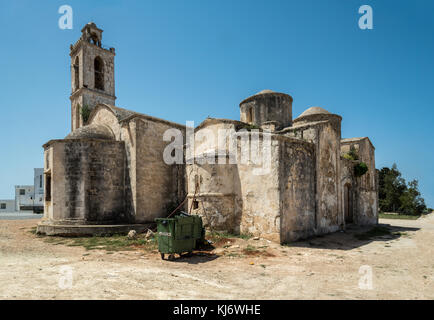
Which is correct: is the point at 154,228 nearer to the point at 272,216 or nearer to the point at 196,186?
the point at 196,186

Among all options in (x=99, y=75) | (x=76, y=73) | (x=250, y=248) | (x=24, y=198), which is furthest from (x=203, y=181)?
(x=24, y=198)

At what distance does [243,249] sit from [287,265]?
2.00m

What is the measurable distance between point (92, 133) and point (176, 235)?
8753 mm

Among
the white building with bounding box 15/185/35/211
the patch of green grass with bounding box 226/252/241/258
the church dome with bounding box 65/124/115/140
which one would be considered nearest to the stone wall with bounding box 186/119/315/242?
the patch of green grass with bounding box 226/252/241/258

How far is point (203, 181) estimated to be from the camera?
1100 centimetres

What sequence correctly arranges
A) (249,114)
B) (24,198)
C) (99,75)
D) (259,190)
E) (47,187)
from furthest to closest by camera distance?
(24,198)
(99,75)
(249,114)
(47,187)
(259,190)

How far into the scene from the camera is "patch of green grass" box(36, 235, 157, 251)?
891 centimetres

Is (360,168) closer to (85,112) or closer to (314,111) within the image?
(314,111)

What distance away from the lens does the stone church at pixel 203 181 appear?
9875 millimetres

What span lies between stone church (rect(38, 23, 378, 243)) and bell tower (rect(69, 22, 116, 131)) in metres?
4.73

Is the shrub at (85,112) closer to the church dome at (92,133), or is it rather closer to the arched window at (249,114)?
the church dome at (92,133)

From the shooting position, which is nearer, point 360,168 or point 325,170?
point 325,170
